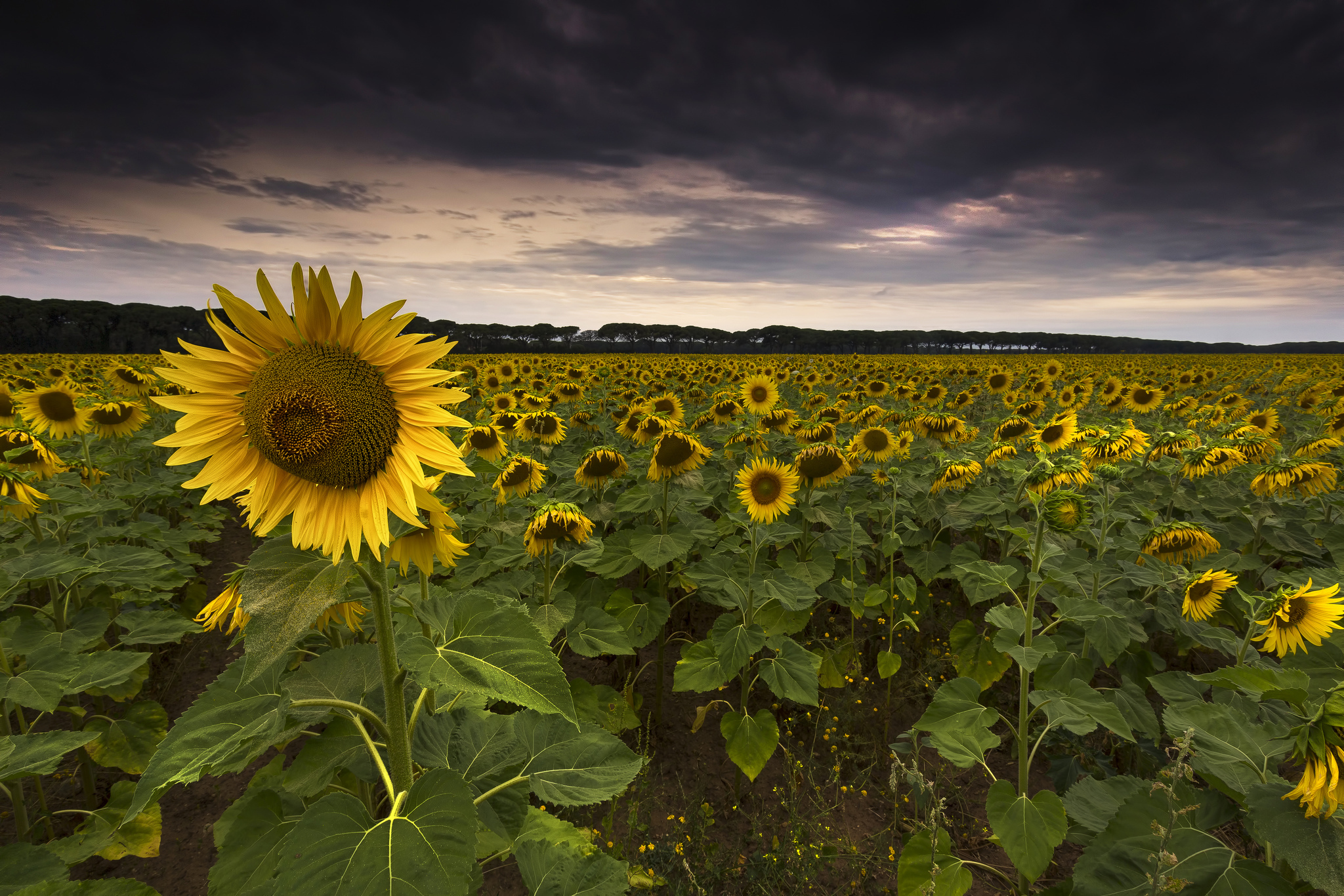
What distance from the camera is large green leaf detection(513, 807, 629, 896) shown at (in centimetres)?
182

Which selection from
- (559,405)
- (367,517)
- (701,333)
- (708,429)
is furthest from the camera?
(701,333)

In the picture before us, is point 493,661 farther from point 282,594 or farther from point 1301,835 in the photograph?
point 1301,835

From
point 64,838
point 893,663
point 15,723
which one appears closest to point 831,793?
point 893,663

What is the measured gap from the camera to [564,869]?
1876mm

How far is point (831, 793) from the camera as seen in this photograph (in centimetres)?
419

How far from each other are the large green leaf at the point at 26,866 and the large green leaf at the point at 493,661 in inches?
69.6

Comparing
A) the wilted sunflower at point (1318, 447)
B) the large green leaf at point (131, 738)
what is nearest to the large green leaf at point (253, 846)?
the large green leaf at point (131, 738)

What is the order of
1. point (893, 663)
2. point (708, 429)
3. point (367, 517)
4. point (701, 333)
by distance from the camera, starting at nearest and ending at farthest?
point (367, 517)
point (893, 663)
point (708, 429)
point (701, 333)

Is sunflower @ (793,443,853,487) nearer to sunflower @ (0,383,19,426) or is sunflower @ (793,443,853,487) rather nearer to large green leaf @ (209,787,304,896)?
large green leaf @ (209,787,304,896)

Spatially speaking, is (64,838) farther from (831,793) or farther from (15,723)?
(831,793)

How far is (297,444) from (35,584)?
4.79 m

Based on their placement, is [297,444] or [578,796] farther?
[578,796]

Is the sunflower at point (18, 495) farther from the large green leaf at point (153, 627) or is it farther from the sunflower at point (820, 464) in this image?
the sunflower at point (820, 464)

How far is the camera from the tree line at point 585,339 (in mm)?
52188
